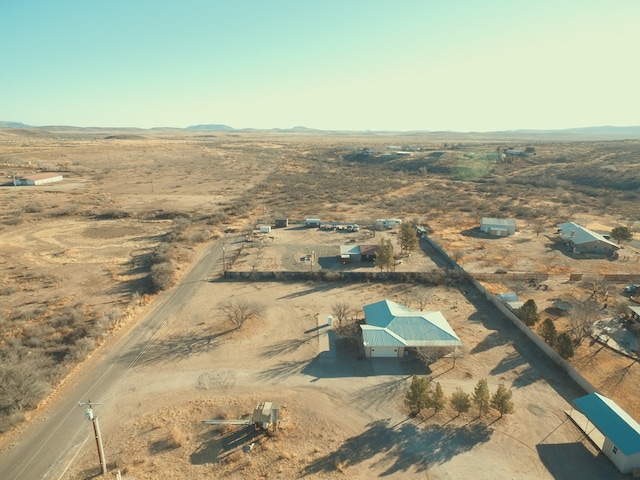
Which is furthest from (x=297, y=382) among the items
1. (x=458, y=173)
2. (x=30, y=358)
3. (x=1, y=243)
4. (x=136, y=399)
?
(x=458, y=173)

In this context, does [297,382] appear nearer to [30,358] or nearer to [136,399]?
[136,399]

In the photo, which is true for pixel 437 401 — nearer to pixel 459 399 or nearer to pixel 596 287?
pixel 459 399

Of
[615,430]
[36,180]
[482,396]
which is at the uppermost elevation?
[36,180]

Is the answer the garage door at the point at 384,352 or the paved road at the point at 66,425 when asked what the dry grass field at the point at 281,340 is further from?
the garage door at the point at 384,352

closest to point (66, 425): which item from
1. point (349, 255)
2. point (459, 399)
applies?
point (459, 399)

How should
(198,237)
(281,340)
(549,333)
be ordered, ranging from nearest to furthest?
(549,333), (281,340), (198,237)

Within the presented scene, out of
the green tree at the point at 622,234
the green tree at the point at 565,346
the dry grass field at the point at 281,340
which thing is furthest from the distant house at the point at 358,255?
the green tree at the point at 622,234

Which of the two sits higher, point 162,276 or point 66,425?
point 162,276
